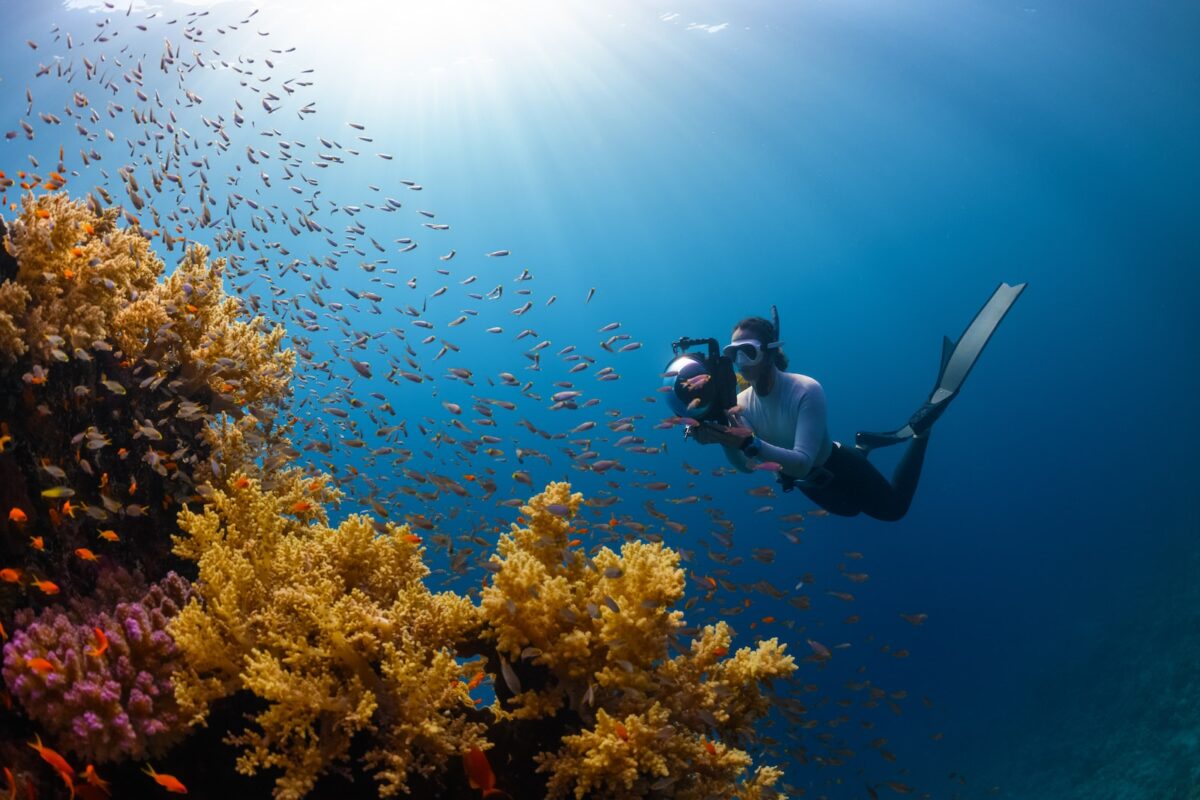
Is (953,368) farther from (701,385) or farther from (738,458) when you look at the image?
(701,385)

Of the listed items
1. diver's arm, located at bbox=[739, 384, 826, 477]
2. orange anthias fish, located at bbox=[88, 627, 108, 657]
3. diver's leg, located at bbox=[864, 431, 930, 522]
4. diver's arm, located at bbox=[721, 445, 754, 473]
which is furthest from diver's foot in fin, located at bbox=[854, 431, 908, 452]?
orange anthias fish, located at bbox=[88, 627, 108, 657]

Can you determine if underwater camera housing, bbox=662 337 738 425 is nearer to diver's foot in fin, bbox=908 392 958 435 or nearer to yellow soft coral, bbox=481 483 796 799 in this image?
yellow soft coral, bbox=481 483 796 799

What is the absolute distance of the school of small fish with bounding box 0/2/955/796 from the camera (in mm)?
7879

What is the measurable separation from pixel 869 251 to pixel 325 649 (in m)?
92.5

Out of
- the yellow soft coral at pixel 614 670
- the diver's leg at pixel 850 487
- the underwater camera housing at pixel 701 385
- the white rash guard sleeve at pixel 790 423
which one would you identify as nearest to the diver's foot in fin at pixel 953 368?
the diver's leg at pixel 850 487

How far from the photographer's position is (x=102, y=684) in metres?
2.72

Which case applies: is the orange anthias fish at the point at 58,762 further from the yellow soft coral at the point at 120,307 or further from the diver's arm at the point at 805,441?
the diver's arm at the point at 805,441

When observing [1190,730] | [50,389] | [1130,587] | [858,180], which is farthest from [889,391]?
[50,389]

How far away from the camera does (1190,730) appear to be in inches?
720

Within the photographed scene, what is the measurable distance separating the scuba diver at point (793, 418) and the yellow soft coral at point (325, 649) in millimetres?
3766

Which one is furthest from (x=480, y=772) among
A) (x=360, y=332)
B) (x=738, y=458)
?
(x=360, y=332)

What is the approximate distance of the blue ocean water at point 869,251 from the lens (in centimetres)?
2923

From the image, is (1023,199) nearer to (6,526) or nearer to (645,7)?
(645,7)

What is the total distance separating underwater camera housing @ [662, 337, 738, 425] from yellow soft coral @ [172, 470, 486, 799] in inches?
143
